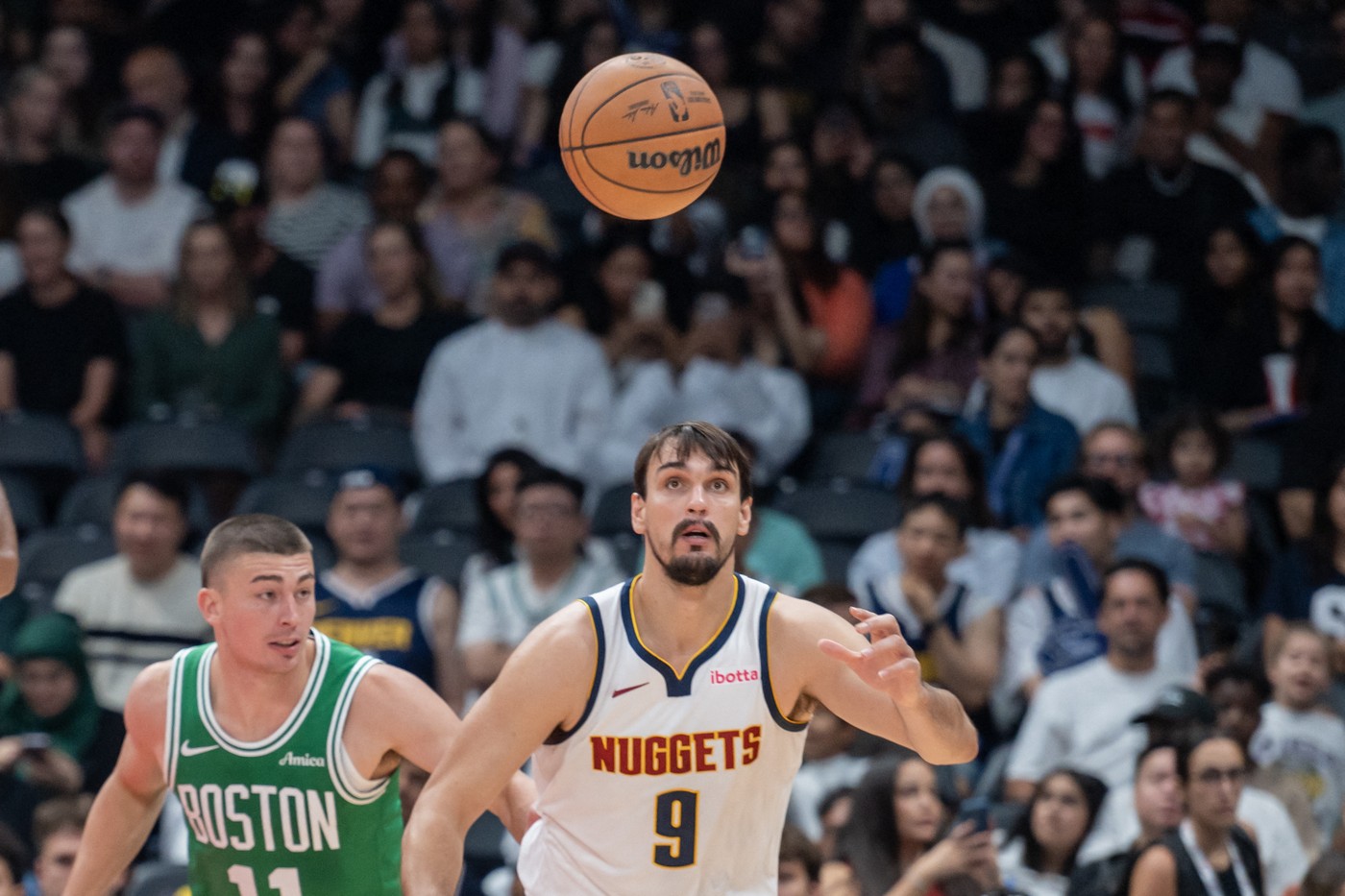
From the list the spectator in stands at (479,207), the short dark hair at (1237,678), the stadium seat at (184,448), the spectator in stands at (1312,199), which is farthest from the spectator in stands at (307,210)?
the short dark hair at (1237,678)

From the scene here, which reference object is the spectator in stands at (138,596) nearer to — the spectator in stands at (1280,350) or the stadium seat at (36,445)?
the stadium seat at (36,445)

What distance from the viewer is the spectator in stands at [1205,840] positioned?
7.04 metres

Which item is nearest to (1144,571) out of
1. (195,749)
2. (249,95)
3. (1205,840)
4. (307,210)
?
(1205,840)

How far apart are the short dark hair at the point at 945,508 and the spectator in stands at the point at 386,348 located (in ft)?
9.95

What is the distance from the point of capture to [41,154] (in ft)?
38.8

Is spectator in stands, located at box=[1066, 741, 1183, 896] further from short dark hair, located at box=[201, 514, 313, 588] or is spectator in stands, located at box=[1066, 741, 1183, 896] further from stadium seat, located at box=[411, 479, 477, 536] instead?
stadium seat, located at box=[411, 479, 477, 536]

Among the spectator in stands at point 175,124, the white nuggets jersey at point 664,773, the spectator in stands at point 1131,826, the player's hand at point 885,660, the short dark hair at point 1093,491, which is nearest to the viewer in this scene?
the player's hand at point 885,660

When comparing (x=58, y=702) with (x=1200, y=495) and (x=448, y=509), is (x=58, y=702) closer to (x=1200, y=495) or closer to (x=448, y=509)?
(x=448, y=509)

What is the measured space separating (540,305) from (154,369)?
206 centimetres

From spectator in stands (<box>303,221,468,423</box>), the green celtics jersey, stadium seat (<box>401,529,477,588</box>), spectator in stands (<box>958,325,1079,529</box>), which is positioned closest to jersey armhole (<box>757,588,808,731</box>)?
the green celtics jersey

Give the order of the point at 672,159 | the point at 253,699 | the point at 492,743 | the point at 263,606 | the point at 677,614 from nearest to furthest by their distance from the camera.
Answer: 1. the point at 492,743
2. the point at 677,614
3. the point at 263,606
4. the point at 253,699
5. the point at 672,159

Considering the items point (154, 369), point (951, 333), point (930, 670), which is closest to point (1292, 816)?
point (930, 670)

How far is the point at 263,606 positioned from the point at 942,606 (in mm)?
4119

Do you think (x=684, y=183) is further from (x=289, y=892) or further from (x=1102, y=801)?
(x=1102, y=801)
